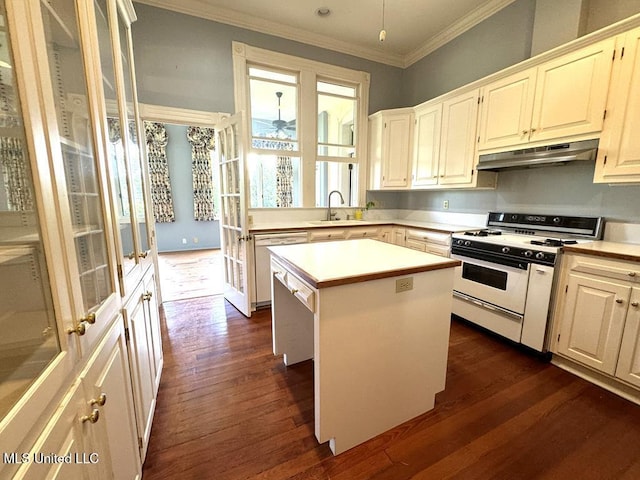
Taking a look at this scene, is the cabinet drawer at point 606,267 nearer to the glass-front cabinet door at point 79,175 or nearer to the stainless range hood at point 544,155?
the stainless range hood at point 544,155

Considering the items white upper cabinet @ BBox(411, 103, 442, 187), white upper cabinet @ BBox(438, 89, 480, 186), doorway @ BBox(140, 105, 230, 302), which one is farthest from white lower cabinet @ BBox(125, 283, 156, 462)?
white upper cabinet @ BBox(411, 103, 442, 187)

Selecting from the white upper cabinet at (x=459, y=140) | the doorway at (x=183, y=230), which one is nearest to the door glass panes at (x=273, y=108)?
the doorway at (x=183, y=230)

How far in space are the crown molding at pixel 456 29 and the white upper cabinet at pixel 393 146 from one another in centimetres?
99

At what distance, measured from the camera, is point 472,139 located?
2.94m

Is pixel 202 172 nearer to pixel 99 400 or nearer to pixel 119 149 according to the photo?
pixel 119 149

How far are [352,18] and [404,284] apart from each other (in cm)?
345

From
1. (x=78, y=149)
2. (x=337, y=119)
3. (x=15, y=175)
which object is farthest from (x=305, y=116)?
(x=15, y=175)

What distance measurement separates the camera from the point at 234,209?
3068 millimetres

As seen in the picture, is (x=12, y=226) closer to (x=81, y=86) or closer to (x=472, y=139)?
(x=81, y=86)

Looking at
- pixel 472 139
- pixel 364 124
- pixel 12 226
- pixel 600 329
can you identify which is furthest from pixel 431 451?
pixel 364 124

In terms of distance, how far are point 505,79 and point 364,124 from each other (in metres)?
1.93

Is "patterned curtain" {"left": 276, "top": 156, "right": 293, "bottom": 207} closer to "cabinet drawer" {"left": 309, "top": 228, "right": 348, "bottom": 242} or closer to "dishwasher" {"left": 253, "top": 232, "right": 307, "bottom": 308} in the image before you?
"cabinet drawer" {"left": 309, "top": 228, "right": 348, "bottom": 242}

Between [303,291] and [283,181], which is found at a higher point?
[283,181]

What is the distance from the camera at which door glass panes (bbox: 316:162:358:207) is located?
433 centimetres
